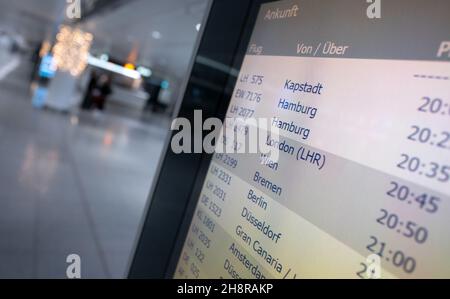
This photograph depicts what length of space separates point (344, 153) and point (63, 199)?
175 inches

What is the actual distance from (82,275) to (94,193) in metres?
2.31

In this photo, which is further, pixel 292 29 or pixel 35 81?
pixel 35 81

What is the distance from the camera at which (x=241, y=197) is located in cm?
200

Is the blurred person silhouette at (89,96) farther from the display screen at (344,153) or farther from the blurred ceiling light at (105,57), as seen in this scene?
the display screen at (344,153)

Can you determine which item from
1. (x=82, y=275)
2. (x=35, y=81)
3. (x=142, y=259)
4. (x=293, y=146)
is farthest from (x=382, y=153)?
(x=35, y=81)

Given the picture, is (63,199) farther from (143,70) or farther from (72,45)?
(143,70)

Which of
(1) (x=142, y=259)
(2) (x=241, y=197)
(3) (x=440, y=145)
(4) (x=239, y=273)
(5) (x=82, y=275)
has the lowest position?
(5) (x=82, y=275)

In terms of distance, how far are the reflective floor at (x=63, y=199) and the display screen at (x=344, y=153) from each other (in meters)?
2.01

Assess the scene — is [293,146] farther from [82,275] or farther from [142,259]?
[82,275]

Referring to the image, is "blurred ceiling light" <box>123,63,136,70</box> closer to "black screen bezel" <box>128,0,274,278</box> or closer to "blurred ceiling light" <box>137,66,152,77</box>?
"blurred ceiling light" <box>137,66,152,77</box>

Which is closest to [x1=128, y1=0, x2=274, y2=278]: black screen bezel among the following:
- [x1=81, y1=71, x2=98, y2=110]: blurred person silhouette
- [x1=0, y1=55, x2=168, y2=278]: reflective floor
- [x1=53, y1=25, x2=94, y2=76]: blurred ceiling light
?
[x1=0, y1=55, x2=168, y2=278]: reflective floor

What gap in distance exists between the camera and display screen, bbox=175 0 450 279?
47.7 inches

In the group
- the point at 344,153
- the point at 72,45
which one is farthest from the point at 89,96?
the point at 344,153

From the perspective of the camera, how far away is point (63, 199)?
5.14 metres
